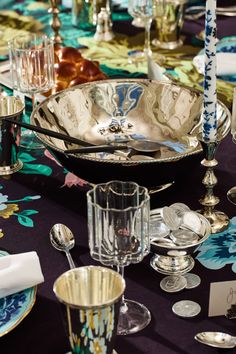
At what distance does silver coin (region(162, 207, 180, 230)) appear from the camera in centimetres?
134

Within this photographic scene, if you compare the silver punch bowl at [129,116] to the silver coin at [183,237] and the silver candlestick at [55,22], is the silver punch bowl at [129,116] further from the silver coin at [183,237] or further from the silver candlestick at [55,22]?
the silver candlestick at [55,22]

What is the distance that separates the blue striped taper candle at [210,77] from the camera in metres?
1.24

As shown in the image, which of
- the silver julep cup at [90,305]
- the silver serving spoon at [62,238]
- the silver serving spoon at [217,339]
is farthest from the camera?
the silver serving spoon at [62,238]

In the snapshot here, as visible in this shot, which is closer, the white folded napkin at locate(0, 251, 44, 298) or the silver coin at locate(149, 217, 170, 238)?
the white folded napkin at locate(0, 251, 44, 298)

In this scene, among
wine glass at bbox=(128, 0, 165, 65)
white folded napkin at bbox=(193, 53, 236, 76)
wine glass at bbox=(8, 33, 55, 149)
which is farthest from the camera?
wine glass at bbox=(128, 0, 165, 65)

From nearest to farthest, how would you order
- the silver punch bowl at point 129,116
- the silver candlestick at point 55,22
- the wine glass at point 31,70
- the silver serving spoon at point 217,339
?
the silver serving spoon at point 217,339 → the silver punch bowl at point 129,116 → the wine glass at point 31,70 → the silver candlestick at point 55,22

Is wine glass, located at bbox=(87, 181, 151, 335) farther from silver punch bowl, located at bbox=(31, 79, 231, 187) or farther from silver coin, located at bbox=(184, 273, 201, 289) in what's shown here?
silver punch bowl, located at bbox=(31, 79, 231, 187)

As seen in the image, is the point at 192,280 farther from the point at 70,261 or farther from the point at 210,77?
the point at 210,77

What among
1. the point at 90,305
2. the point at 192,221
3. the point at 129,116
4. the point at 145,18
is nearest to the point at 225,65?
the point at 145,18

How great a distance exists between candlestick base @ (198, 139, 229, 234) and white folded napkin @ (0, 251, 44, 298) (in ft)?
1.12

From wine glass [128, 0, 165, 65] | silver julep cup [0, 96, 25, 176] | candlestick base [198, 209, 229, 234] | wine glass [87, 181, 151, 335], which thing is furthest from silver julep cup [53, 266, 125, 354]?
wine glass [128, 0, 165, 65]

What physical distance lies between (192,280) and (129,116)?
0.51 meters

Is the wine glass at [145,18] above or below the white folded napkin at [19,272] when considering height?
above

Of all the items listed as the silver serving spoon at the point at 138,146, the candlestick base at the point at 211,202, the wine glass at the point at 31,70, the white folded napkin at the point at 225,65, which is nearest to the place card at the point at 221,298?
the candlestick base at the point at 211,202
